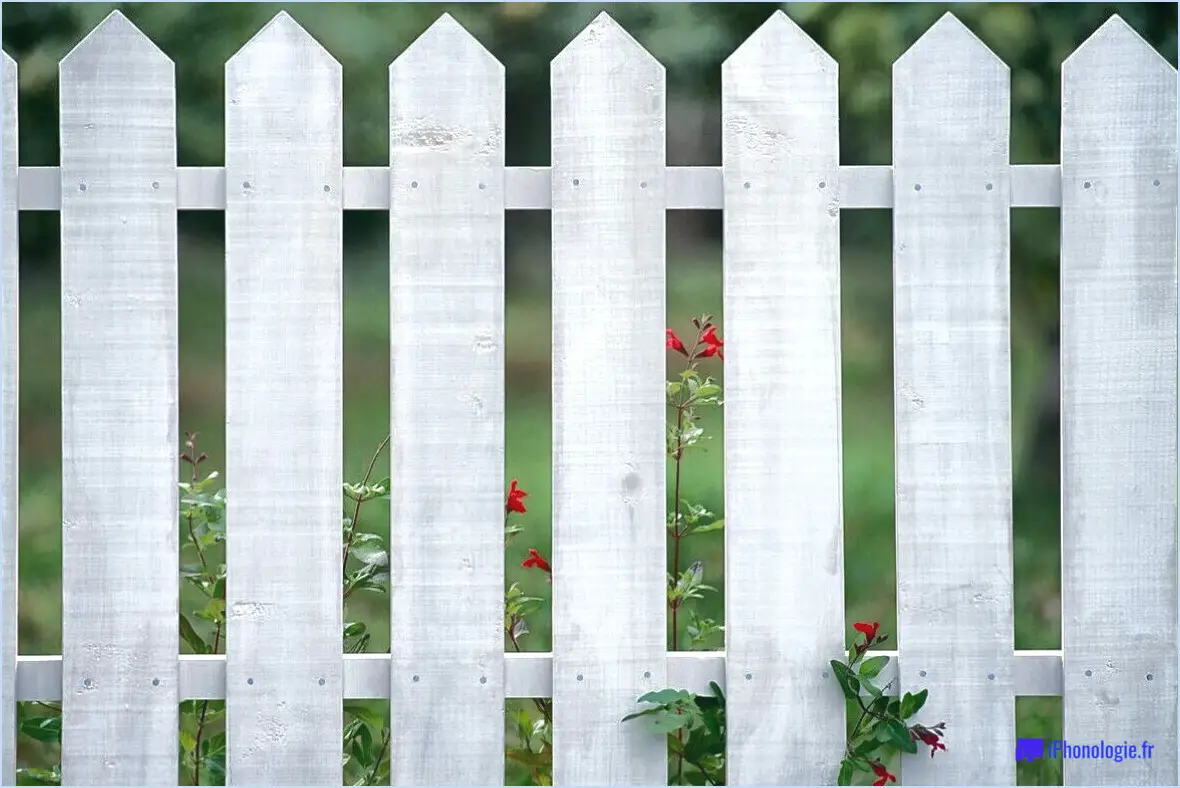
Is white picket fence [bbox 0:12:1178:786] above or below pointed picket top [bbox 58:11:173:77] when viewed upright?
below

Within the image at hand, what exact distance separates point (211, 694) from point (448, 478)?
0.58 metres

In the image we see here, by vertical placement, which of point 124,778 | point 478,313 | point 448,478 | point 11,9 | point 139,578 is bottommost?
point 124,778

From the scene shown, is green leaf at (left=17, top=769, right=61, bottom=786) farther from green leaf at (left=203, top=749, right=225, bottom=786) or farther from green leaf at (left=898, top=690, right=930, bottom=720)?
green leaf at (left=898, top=690, right=930, bottom=720)

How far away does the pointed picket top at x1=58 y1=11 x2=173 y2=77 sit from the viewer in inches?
84.1

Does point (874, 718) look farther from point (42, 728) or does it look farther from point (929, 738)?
Result: point (42, 728)

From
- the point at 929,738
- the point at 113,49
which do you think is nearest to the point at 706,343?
the point at 929,738

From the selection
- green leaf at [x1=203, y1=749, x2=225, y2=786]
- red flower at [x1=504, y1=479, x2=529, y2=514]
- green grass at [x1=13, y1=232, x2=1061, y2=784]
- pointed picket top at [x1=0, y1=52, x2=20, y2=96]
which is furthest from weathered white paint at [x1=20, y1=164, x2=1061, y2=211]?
green grass at [x1=13, y1=232, x2=1061, y2=784]

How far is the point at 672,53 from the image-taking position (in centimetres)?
423

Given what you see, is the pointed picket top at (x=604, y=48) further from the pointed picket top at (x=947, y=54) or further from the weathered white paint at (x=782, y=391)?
the pointed picket top at (x=947, y=54)

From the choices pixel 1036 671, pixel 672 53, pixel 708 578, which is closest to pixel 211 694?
pixel 1036 671

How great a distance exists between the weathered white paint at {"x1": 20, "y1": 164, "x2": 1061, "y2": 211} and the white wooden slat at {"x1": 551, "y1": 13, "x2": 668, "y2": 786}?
4 centimetres

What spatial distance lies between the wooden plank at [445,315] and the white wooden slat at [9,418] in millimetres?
678

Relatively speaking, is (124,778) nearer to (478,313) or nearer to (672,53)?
(478,313)

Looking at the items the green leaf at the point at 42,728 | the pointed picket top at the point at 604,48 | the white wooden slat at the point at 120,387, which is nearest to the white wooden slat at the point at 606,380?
the pointed picket top at the point at 604,48
